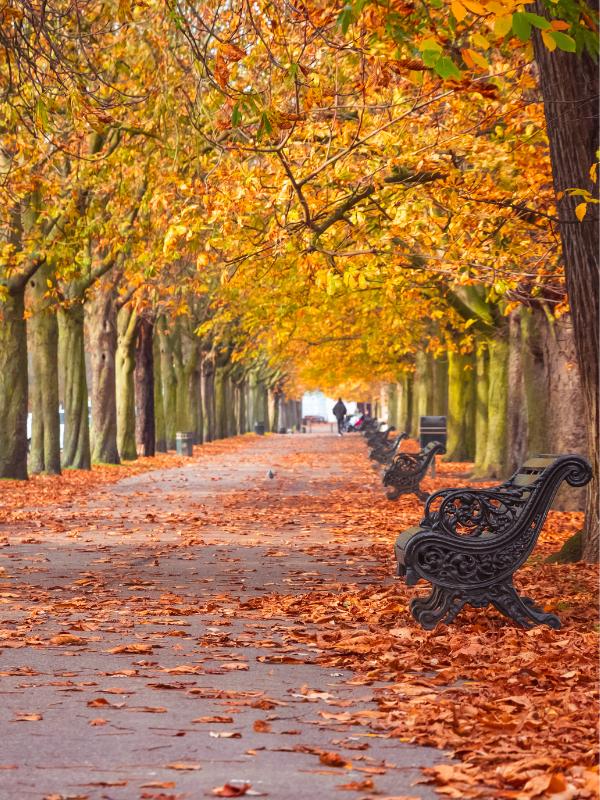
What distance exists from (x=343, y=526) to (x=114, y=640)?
32.3 ft

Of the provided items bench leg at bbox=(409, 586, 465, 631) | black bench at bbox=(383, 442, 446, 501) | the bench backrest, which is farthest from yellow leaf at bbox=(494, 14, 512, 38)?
black bench at bbox=(383, 442, 446, 501)

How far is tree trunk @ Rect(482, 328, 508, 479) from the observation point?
99.3 feet

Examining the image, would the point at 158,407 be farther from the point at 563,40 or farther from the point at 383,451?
the point at 563,40

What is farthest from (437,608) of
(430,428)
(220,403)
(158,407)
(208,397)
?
(220,403)

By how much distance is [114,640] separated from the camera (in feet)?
Answer: 29.1

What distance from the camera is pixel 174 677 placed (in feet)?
24.8

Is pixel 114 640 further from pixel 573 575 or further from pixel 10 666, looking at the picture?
pixel 573 575

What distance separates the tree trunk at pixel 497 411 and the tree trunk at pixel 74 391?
380 inches

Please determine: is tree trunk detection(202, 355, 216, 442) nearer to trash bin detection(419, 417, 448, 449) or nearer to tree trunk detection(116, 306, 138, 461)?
tree trunk detection(116, 306, 138, 461)

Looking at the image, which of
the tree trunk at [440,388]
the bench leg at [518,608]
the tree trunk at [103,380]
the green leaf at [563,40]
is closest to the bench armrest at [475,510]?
the bench leg at [518,608]

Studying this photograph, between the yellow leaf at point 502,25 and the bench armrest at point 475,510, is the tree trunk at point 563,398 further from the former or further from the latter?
the yellow leaf at point 502,25

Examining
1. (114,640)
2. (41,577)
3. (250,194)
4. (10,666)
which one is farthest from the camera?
(250,194)

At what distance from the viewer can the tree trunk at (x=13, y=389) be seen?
92.3ft

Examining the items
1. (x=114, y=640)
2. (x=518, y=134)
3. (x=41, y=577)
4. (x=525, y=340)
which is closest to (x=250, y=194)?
(x=518, y=134)
